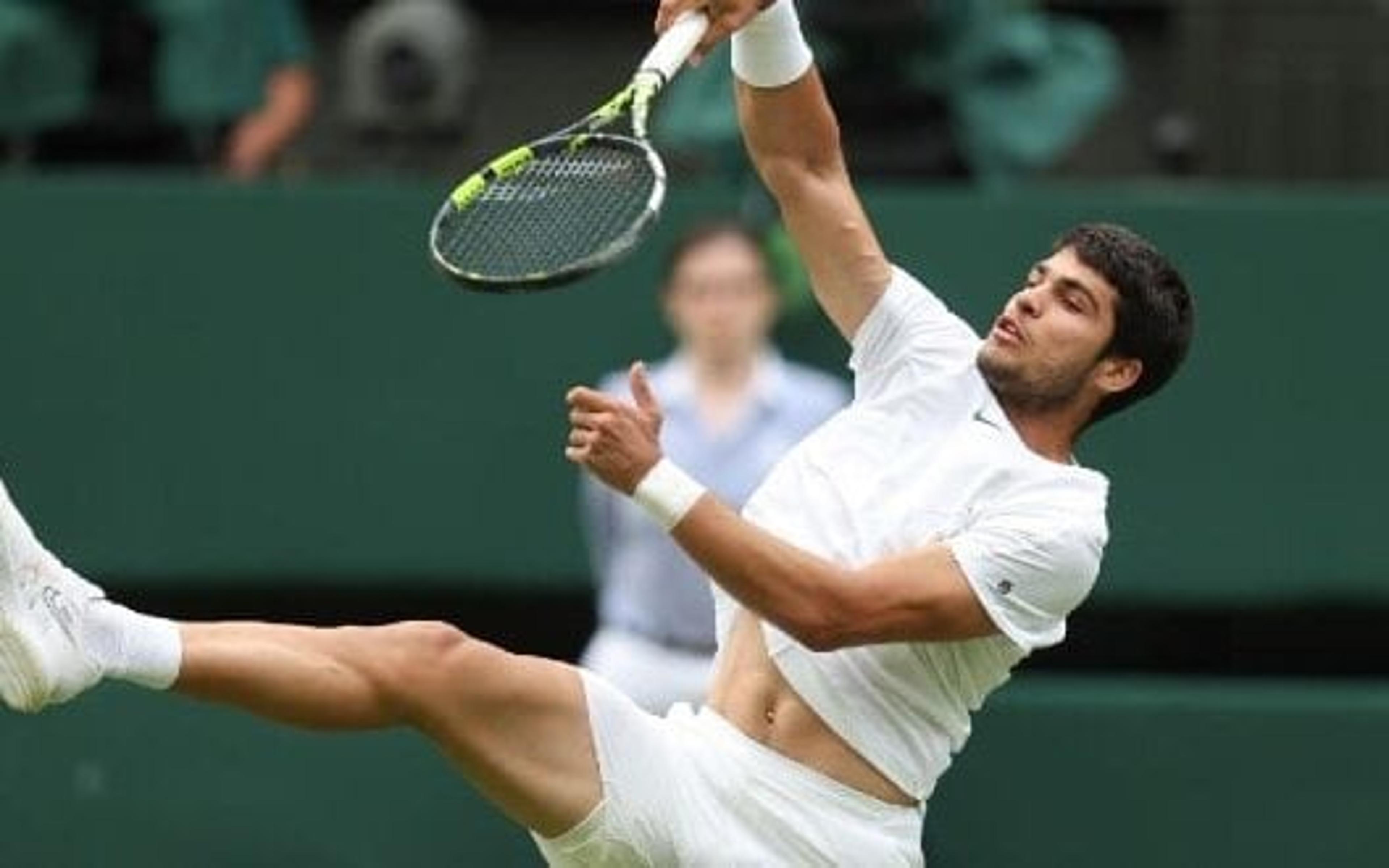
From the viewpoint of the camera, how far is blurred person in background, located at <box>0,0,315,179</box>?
10.7m

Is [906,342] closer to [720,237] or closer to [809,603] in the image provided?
[809,603]

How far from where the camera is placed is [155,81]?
35.6 feet

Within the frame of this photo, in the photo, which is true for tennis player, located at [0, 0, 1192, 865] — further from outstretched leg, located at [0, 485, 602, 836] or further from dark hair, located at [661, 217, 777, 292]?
dark hair, located at [661, 217, 777, 292]

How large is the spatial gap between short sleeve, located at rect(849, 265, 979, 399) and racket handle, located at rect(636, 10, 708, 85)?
638 millimetres

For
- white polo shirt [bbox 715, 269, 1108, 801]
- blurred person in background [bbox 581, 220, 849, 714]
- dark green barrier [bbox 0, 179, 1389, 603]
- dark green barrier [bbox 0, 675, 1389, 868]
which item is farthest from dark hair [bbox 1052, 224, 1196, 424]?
dark green barrier [bbox 0, 179, 1389, 603]

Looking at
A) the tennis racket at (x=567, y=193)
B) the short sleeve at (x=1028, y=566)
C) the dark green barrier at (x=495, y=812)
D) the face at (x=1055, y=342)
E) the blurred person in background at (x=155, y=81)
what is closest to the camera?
the tennis racket at (x=567, y=193)

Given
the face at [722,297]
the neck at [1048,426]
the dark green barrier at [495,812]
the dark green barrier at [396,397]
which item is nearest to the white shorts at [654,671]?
the dark green barrier at [495,812]

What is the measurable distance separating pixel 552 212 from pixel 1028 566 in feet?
3.45

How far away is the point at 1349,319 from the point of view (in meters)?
10.4

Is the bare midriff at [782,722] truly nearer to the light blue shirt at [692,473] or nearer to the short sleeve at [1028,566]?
the short sleeve at [1028,566]

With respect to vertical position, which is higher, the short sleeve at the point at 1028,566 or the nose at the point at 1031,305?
the nose at the point at 1031,305

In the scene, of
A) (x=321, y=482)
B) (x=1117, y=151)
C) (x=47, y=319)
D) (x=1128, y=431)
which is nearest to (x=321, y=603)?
(x=321, y=482)

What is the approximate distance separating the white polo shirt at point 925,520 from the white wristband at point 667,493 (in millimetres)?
487

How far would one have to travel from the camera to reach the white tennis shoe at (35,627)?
6.70m
